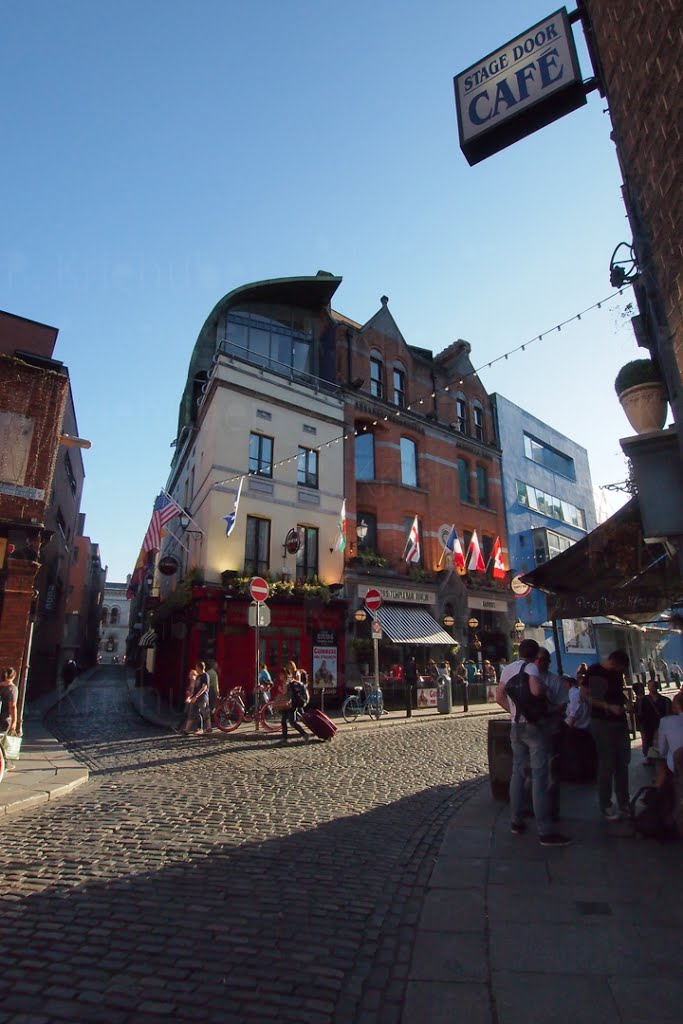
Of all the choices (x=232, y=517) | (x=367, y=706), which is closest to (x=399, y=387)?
(x=232, y=517)

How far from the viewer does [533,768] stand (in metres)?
5.30

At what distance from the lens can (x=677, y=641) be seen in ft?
120

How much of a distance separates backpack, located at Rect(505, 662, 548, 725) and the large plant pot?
2625 mm

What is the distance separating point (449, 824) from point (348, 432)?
18463 millimetres

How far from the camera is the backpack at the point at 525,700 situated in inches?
207

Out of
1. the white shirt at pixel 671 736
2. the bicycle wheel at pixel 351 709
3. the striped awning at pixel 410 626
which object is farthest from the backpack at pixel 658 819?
the striped awning at pixel 410 626

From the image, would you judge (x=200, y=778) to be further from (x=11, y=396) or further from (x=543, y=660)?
(x=11, y=396)

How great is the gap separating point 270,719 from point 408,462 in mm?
13339

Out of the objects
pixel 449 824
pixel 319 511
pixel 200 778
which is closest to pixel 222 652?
pixel 319 511

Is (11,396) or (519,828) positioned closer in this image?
(519,828)

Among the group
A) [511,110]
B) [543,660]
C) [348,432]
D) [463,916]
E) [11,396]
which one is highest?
[348,432]

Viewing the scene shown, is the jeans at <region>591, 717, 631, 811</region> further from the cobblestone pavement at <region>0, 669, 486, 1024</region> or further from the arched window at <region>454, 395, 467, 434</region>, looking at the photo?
the arched window at <region>454, 395, 467, 434</region>

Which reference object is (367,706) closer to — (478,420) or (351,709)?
(351,709)

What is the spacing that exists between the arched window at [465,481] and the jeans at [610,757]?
21.5 m
